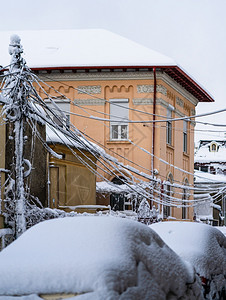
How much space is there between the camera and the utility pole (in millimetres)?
13958

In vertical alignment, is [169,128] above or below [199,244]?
above

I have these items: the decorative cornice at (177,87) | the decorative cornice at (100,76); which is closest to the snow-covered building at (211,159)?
the decorative cornice at (177,87)

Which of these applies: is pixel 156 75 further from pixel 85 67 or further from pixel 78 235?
pixel 78 235

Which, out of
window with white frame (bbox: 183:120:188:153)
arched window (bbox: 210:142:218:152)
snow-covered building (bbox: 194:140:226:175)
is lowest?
snow-covered building (bbox: 194:140:226:175)

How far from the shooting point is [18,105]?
14180 mm

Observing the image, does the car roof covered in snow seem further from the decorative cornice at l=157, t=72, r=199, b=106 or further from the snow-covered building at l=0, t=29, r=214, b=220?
the decorative cornice at l=157, t=72, r=199, b=106

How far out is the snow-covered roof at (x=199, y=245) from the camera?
8.96 metres

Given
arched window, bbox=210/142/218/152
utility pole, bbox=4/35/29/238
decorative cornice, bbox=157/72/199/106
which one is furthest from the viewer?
arched window, bbox=210/142/218/152

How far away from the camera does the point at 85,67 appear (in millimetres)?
27891

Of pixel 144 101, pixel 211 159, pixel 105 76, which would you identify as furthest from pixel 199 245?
pixel 211 159

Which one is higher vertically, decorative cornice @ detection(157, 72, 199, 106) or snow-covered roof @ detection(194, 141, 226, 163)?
decorative cornice @ detection(157, 72, 199, 106)

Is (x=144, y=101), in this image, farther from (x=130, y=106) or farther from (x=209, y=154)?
(x=209, y=154)

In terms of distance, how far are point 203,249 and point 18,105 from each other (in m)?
6.27

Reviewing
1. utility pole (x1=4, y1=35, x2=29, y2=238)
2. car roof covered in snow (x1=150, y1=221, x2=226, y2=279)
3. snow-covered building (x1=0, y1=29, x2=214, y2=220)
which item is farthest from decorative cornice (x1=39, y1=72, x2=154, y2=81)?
car roof covered in snow (x1=150, y1=221, x2=226, y2=279)
